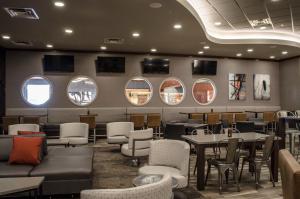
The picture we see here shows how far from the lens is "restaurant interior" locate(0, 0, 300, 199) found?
3.83 meters

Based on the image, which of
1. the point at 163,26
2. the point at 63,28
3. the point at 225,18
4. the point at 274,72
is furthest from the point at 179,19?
the point at 274,72

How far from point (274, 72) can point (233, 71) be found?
6.82 ft

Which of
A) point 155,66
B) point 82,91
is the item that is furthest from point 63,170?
point 82,91

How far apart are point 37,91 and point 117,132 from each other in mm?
4575

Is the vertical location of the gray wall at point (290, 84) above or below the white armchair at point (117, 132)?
above

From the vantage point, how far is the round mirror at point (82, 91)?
1000 centimetres

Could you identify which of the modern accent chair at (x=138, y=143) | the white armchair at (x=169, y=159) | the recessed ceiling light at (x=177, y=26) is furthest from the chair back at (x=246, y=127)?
the white armchair at (x=169, y=159)

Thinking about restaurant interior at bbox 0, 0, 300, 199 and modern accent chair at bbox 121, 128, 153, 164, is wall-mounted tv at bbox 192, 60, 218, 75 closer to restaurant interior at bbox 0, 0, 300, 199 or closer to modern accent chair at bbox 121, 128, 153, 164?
restaurant interior at bbox 0, 0, 300, 199

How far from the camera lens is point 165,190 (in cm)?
189

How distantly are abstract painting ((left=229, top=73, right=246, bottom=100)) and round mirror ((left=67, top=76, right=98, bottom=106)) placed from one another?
554 cm

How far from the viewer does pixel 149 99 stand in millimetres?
10500

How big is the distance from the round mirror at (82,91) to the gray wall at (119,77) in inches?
6.7

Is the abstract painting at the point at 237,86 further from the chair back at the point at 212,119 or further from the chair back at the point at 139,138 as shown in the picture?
the chair back at the point at 139,138

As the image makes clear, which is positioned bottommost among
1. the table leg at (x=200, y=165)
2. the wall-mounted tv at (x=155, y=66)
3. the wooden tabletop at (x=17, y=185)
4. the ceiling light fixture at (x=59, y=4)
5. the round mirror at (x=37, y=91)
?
the table leg at (x=200, y=165)
